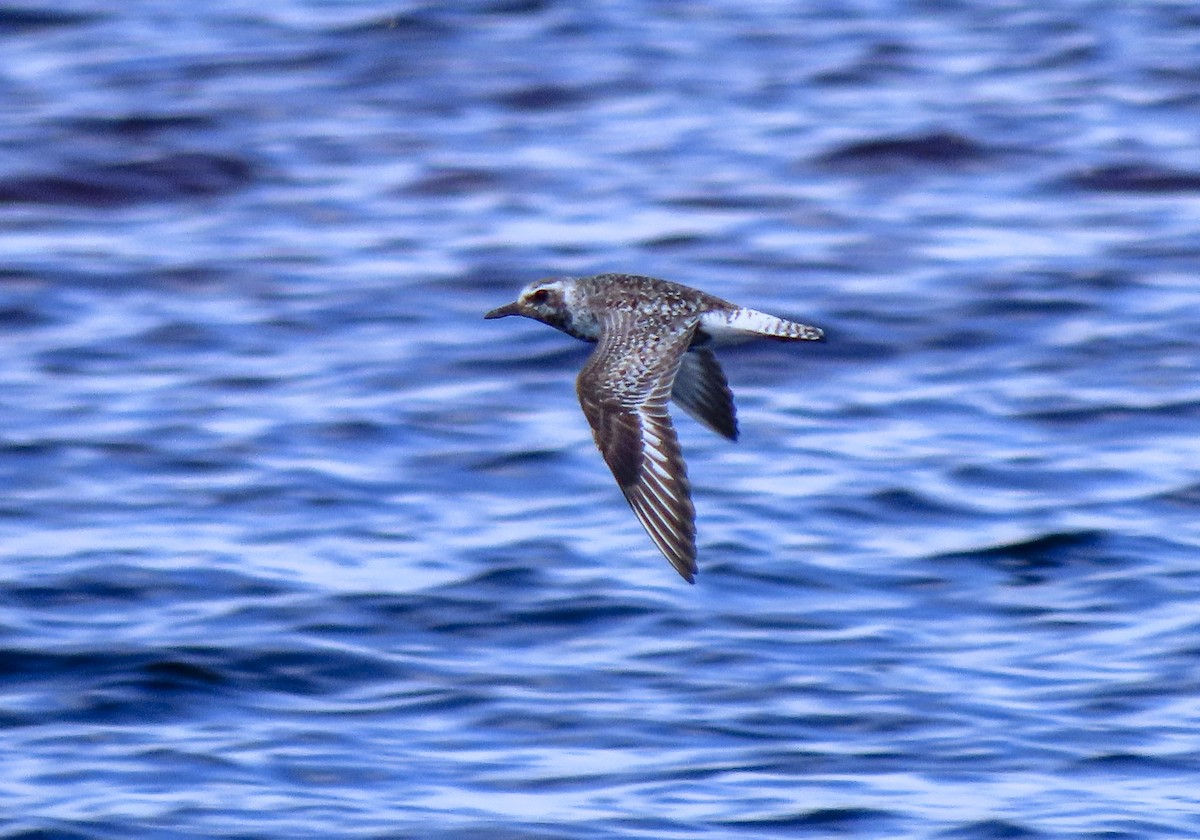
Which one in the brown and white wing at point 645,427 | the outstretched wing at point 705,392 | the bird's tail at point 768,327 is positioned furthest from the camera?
the outstretched wing at point 705,392

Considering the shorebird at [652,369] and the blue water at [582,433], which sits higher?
the shorebird at [652,369]

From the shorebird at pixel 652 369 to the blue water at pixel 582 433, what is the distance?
49.0 inches

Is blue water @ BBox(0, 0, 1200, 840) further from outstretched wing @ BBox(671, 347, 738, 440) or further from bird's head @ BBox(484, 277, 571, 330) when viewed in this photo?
bird's head @ BBox(484, 277, 571, 330)

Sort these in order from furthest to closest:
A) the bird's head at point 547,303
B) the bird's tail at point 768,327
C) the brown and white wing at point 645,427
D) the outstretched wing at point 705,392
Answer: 1. the outstretched wing at point 705,392
2. the bird's head at point 547,303
3. the bird's tail at point 768,327
4. the brown and white wing at point 645,427

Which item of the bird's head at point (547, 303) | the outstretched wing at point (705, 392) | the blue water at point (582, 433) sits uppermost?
the bird's head at point (547, 303)

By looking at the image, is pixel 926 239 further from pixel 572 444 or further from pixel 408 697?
pixel 408 697

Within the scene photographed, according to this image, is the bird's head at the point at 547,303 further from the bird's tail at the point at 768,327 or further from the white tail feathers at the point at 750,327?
the bird's tail at the point at 768,327

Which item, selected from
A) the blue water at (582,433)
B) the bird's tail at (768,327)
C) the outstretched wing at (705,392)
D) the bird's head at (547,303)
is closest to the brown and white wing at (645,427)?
the bird's tail at (768,327)

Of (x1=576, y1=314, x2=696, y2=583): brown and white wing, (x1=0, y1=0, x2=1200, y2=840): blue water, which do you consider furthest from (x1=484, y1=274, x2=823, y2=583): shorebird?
(x1=0, y1=0, x2=1200, y2=840): blue water

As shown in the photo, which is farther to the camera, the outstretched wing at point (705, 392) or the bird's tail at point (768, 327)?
the outstretched wing at point (705, 392)

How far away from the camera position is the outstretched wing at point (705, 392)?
8.62 meters

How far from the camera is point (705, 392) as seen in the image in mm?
8664

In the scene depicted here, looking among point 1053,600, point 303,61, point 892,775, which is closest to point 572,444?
point 1053,600

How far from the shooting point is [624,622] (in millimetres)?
9812
